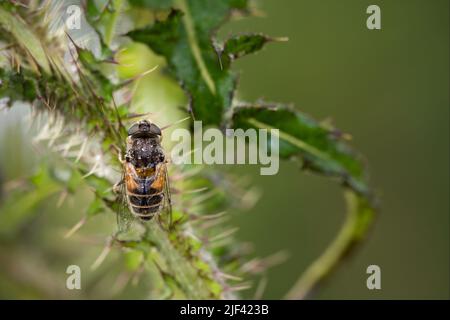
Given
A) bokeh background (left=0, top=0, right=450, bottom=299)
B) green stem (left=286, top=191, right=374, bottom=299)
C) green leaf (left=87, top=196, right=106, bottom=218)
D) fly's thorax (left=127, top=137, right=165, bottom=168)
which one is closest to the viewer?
green leaf (left=87, top=196, right=106, bottom=218)

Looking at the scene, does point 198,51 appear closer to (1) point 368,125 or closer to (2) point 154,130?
(2) point 154,130

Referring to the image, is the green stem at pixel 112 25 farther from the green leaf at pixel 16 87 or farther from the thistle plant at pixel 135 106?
the green leaf at pixel 16 87

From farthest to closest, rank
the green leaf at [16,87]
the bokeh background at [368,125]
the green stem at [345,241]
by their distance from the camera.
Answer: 1. the bokeh background at [368,125]
2. the green stem at [345,241]
3. the green leaf at [16,87]

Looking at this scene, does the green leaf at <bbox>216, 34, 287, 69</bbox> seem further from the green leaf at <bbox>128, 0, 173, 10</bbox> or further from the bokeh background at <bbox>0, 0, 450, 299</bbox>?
the bokeh background at <bbox>0, 0, 450, 299</bbox>

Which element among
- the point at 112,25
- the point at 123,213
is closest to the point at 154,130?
the point at 123,213

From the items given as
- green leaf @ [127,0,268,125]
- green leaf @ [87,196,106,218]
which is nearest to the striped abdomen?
green leaf @ [87,196,106,218]

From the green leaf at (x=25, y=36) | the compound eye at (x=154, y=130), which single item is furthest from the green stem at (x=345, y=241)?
the green leaf at (x=25, y=36)
